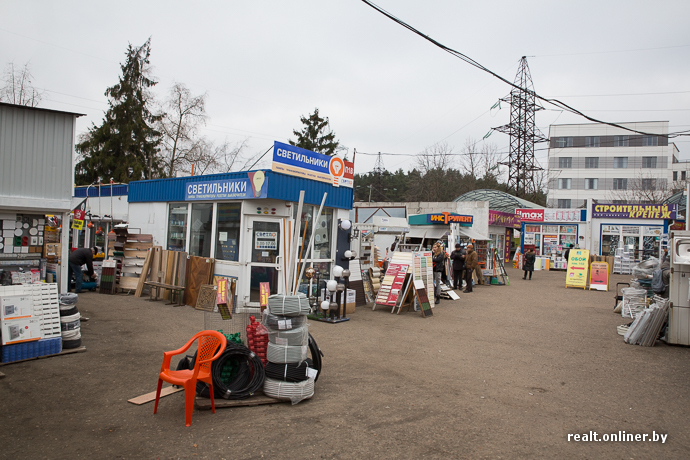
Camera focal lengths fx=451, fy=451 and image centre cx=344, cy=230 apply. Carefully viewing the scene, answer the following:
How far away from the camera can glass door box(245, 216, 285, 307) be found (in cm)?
1011

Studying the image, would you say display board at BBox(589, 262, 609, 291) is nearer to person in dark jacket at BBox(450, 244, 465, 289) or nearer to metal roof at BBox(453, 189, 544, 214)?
person in dark jacket at BBox(450, 244, 465, 289)

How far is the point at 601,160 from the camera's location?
53.1m

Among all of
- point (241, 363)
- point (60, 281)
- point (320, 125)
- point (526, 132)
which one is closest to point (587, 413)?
point (241, 363)

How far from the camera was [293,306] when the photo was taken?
5.10 m

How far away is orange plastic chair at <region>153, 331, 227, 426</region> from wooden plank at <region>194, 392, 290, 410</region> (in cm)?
8

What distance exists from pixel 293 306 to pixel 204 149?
97.0ft

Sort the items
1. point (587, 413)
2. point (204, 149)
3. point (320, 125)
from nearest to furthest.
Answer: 1. point (587, 413)
2. point (204, 149)
3. point (320, 125)

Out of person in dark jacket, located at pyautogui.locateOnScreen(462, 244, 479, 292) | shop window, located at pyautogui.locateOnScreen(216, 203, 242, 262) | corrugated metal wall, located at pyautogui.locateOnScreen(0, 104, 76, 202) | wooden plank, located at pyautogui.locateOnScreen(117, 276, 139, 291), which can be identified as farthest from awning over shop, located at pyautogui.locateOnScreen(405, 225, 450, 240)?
corrugated metal wall, located at pyautogui.locateOnScreen(0, 104, 76, 202)

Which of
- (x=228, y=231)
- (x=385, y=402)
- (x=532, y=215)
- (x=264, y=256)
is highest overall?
(x=532, y=215)

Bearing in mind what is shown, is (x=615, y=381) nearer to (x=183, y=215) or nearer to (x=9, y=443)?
(x=9, y=443)

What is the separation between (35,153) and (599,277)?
58.0 ft

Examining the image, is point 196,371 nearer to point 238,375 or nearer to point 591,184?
point 238,375

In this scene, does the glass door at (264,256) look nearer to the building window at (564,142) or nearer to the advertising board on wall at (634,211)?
the advertising board on wall at (634,211)

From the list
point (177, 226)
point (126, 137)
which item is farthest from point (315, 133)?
point (177, 226)
